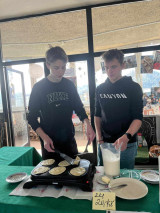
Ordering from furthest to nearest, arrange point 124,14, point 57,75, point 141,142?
point 141,142 < point 124,14 < point 57,75

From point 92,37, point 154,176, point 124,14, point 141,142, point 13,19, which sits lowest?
point 141,142

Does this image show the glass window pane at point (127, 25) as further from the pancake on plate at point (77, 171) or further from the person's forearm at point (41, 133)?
the pancake on plate at point (77, 171)

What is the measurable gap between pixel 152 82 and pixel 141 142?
108cm

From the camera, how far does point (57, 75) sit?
1365mm

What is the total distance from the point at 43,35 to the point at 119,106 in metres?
2.18

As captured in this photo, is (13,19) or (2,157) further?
(13,19)

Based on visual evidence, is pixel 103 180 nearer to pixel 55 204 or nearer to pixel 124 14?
pixel 55 204

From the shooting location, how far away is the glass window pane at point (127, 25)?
2529mm

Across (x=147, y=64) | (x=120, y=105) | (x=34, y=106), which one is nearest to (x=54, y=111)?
(x=34, y=106)

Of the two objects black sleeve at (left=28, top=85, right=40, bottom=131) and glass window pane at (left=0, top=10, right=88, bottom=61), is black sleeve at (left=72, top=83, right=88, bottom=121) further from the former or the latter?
glass window pane at (left=0, top=10, right=88, bottom=61)

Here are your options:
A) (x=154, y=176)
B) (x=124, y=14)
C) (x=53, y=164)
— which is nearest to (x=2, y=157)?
(x=53, y=164)

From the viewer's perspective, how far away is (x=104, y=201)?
72 centimetres

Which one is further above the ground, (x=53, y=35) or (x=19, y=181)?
(x=53, y=35)

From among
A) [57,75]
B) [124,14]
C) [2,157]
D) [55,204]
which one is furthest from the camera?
[124,14]
